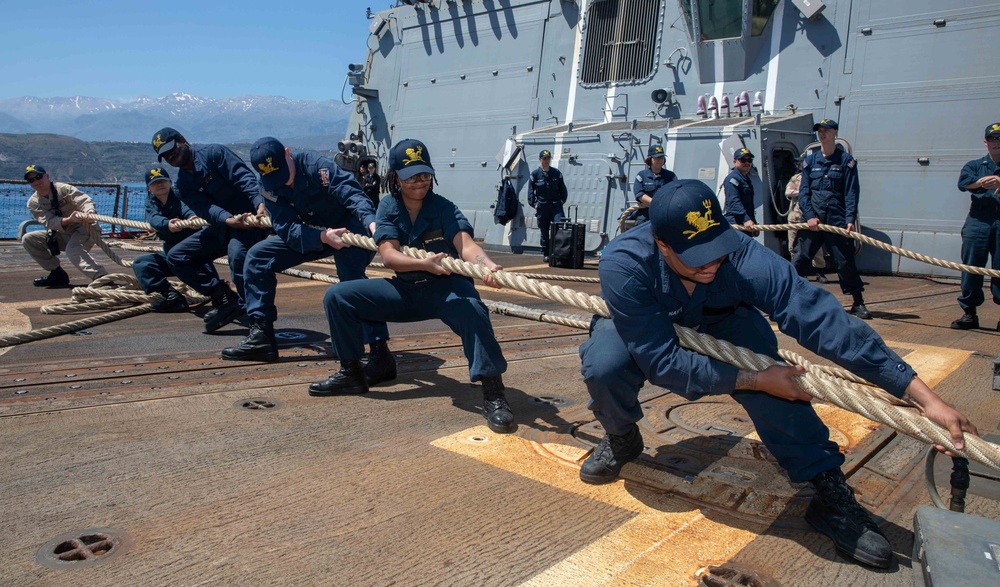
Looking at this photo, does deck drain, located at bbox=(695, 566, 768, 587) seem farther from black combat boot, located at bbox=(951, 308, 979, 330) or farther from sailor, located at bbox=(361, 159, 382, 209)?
sailor, located at bbox=(361, 159, 382, 209)

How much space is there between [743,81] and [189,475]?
9.79 m

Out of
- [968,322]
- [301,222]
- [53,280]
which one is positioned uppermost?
[301,222]

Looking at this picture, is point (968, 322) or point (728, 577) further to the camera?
point (968, 322)

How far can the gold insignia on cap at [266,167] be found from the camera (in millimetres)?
4273

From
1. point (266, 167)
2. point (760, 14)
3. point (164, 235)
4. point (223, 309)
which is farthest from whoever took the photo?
point (760, 14)

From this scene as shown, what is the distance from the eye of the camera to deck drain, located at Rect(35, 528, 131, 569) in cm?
196

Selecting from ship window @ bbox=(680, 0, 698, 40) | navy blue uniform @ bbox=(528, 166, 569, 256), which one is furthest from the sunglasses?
ship window @ bbox=(680, 0, 698, 40)

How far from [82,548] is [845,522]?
2.23 metres

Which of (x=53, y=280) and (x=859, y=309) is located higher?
(x=859, y=309)

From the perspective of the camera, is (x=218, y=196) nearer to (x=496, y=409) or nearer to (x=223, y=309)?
(x=223, y=309)

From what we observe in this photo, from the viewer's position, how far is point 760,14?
996cm

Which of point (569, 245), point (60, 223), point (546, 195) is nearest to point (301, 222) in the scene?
point (60, 223)

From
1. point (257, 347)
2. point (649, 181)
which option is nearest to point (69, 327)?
point (257, 347)

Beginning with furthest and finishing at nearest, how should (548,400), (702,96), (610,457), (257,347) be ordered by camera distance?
(702,96), (257,347), (548,400), (610,457)
